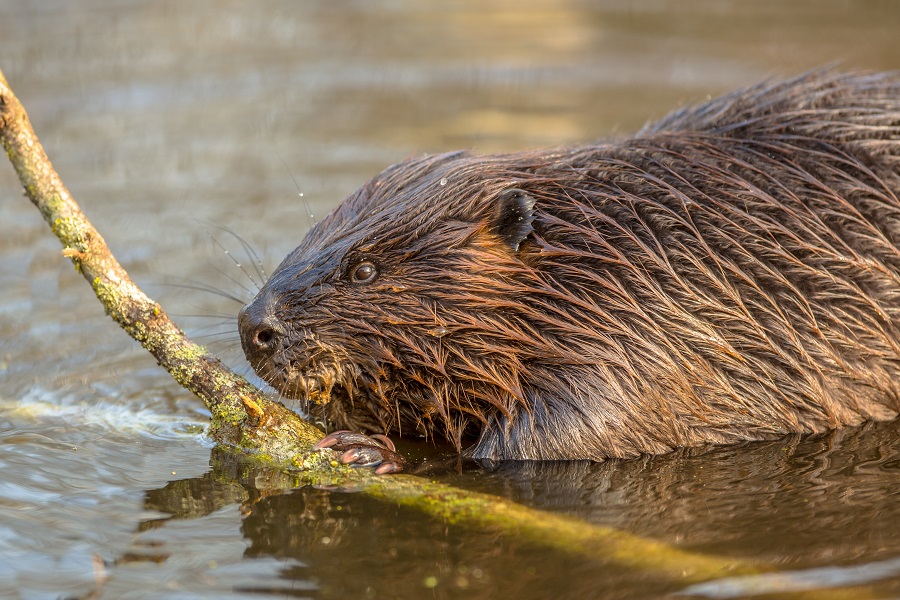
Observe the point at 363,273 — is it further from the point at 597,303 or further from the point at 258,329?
the point at 597,303

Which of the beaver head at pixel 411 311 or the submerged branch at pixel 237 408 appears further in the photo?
the beaver head at pixel 411 311

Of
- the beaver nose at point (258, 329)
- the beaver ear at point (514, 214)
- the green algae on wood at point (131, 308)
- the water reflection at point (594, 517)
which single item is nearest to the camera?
the water reflection at point (594, 517)

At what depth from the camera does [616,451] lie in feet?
13.7

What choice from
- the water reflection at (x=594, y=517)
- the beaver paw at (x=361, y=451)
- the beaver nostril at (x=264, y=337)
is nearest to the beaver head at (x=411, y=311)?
the beaver nostril at (x=264, y=337)

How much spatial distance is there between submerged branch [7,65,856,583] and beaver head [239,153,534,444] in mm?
184

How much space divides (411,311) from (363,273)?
0.70 feet

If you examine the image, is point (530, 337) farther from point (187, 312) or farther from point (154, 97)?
point (154, 97)

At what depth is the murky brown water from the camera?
3.51 metres

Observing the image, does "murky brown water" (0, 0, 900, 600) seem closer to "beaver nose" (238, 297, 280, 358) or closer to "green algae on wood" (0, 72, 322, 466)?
"green algae on wood" (0, 72, 322, 466)

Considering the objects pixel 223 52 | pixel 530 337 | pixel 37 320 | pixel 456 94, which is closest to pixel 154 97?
pixel 223 52

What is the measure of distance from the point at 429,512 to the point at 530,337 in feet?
2.37

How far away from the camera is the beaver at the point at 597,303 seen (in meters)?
4.11

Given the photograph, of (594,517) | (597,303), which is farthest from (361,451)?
(597,303)

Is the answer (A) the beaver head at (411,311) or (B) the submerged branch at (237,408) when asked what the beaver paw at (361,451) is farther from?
(A) the beaver head at (411,311)
